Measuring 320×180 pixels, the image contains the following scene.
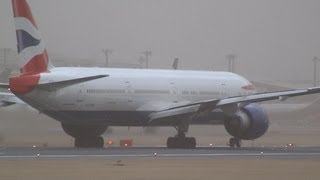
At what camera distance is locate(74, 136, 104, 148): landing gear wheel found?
54.8m

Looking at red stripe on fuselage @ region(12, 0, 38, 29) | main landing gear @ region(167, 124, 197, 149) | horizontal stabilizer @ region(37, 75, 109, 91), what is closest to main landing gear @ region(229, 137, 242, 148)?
main landing gear @ region(167, 124, 197, 149)

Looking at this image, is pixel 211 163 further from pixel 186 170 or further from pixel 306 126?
pixel 306 126

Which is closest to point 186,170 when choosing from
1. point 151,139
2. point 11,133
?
point 11,133

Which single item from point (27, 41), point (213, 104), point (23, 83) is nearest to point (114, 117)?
point (213, 104)

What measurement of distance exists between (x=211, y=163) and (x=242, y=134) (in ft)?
56.7

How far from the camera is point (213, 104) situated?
50.8 m

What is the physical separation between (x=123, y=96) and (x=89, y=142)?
163 inches

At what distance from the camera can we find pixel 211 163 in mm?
36594

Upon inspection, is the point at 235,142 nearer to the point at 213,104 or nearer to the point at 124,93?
the point at 213,104

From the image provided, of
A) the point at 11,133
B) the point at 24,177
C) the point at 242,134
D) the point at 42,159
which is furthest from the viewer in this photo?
the point at 11,133

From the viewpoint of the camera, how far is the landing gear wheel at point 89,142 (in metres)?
54.8

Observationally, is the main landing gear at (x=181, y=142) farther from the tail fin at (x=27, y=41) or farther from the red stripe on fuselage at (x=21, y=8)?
the red stripe on fuselage at (x=21, y=8)

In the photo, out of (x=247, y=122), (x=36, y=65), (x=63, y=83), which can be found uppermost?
(x=36, y=65)

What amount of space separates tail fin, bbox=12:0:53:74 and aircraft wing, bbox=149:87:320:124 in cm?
884
